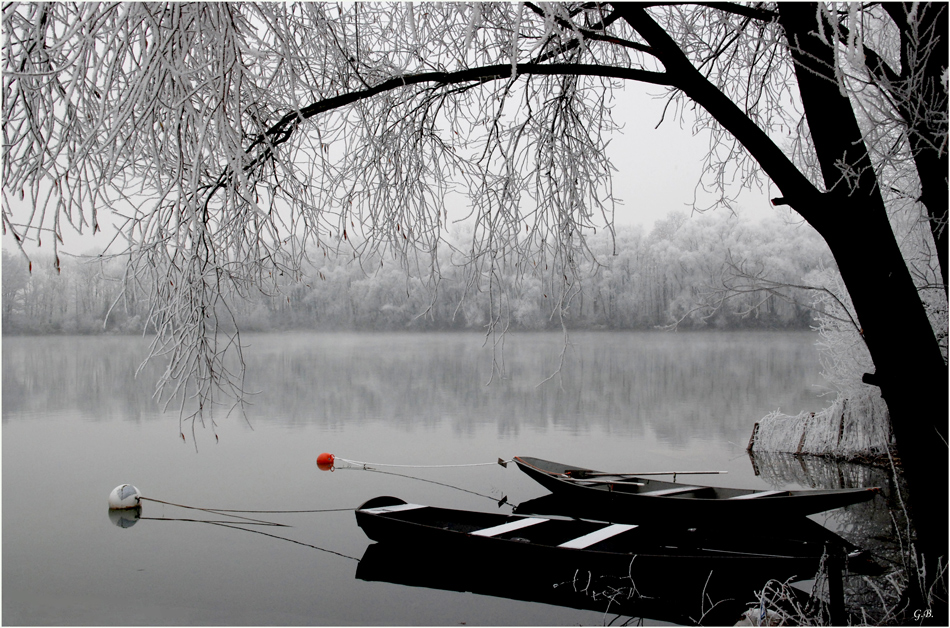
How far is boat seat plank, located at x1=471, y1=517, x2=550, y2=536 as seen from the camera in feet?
16.7

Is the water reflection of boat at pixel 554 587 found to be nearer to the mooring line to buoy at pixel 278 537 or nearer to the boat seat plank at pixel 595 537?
the boat seat plank at pixel 595 537

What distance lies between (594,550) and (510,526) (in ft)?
2.56

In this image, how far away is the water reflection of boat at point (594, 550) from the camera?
14.5 feet

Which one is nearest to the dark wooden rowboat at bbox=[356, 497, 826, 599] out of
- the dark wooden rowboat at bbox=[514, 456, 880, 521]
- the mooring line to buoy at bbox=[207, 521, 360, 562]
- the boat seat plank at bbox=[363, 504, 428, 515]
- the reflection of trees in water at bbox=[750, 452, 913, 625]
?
the boat seat plank at bbox=[363, 504, 428, 515]

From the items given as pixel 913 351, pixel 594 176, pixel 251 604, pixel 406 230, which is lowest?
pixel 251 604

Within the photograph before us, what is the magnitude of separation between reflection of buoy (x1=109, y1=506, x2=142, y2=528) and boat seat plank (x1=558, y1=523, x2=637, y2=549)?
4.86 meters

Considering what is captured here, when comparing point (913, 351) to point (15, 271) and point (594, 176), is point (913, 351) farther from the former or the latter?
point (15, 271)

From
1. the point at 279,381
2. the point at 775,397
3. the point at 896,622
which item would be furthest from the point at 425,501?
the point at 279,381

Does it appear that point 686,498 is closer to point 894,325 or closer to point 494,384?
point 894,325

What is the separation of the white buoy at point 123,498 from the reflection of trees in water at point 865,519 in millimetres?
6695

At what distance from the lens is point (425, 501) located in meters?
8.41

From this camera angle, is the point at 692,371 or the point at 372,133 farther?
the point at 692,371

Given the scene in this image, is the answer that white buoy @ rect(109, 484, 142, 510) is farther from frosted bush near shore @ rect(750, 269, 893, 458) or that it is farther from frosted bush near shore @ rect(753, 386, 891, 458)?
frosted bush near shore @ rect(753, 386, 891, 458)

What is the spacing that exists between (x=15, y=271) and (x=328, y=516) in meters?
22.2
